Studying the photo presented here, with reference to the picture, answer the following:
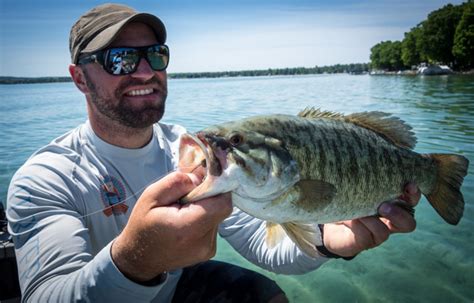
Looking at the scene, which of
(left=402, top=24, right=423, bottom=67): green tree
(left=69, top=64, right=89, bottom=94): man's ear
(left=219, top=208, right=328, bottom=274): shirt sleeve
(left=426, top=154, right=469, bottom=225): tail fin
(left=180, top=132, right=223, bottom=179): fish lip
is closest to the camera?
(left=180, top=132, right=223, bottom=179): fish lip

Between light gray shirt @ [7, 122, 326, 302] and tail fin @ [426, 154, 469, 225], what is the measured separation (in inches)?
41.1

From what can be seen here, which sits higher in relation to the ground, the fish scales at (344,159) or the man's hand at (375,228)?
the fish scales at (344,159)

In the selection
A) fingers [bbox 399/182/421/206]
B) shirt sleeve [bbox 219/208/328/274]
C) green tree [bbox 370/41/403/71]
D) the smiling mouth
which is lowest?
shirt sleeve [bbox 219/208/328/274]

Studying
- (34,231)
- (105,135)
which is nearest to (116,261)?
(34,231)

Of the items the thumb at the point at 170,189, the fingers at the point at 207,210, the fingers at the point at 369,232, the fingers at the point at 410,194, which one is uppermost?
the thumb at the point at 170,189

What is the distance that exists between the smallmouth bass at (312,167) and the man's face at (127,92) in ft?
4.74

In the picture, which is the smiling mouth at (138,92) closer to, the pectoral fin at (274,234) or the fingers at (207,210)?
the pectoral fin at (274,234)

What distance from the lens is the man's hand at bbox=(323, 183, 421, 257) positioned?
2504 mm

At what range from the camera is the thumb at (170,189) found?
1.69 meters

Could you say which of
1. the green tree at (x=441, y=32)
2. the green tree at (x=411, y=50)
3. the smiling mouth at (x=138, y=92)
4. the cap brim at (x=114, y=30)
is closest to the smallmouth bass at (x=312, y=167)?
the smiling mouth at (x=138, y=92)

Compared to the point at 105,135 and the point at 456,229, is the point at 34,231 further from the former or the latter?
the point at 456,229

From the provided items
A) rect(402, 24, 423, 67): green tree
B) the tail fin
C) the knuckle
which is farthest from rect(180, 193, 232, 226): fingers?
rect(402, 24, 423, 67): green tree

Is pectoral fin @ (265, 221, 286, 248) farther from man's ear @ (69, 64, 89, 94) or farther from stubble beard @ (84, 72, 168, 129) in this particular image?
man's ear @ (69, 64, 89, 94)

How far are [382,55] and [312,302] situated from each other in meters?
137
